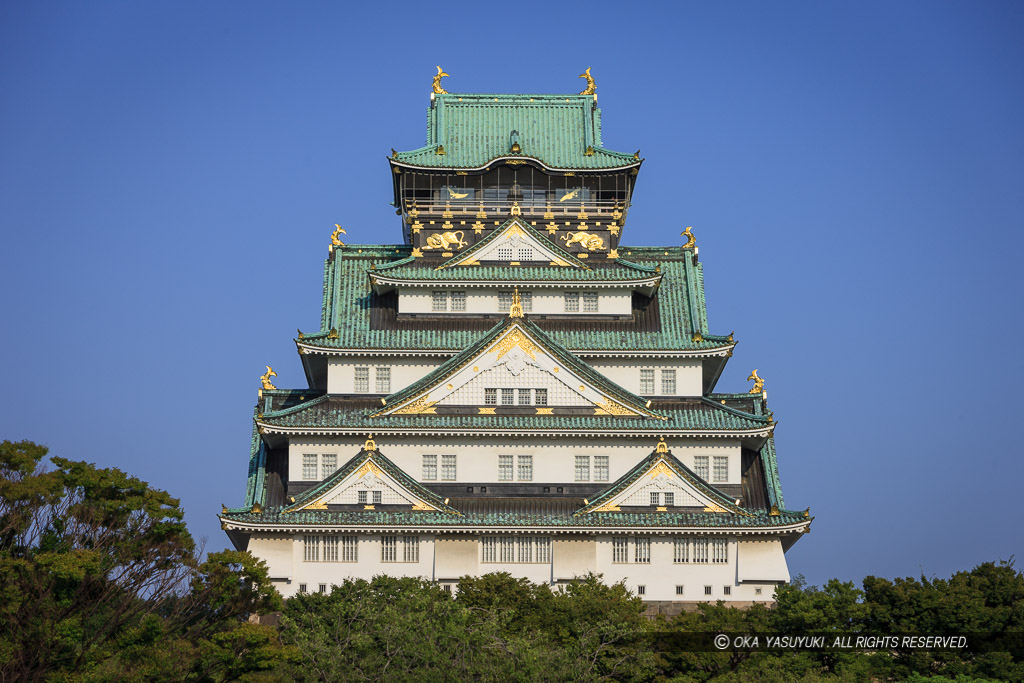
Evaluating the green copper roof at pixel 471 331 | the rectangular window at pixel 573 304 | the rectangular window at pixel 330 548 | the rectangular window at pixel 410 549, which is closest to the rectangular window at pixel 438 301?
the green copper roof at pixel 471 331

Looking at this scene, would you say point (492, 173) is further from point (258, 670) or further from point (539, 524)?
point (258, 670)

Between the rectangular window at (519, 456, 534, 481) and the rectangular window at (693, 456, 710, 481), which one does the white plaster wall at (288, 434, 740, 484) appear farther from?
the rectangular window at (693, 456, 710, 481)

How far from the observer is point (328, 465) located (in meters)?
61.5

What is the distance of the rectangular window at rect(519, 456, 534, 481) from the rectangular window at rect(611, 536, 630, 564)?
453 centimetres

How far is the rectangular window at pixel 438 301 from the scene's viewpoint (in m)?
65.9

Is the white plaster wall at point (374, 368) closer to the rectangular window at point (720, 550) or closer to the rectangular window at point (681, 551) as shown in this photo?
the rectangular window at point (681, 551)

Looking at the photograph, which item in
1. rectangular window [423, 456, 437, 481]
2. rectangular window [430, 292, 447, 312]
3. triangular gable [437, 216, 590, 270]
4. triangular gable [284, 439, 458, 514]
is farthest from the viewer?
triangular gable [437, 216, 590, 270]

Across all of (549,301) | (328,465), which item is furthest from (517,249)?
(328,465)

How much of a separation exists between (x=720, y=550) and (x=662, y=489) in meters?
3.33

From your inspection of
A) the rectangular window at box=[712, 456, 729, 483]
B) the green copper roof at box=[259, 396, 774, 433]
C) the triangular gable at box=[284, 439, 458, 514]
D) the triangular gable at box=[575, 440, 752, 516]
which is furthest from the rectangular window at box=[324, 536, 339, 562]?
the rectangular window at box=[712, 456, 729, 483]

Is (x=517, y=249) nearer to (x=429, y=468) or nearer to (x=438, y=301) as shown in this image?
(x=438, y=301)

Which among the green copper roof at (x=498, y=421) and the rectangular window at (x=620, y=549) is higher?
the green copper roof at (x=498, y=421)

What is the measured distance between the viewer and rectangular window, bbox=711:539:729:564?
59.3m

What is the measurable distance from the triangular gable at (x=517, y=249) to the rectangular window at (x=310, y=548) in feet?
47.6
